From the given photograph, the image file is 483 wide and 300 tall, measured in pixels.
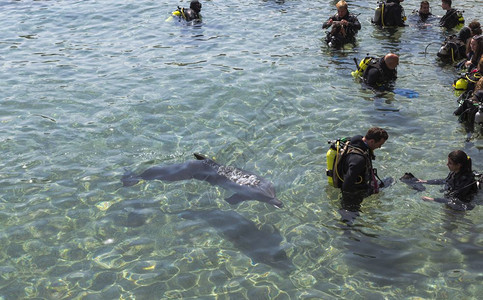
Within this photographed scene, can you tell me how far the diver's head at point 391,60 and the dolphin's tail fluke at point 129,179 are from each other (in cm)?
611

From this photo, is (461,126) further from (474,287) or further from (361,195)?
(474,287)

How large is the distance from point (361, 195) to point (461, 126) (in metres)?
3.80

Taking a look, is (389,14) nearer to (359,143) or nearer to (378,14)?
(378,14)

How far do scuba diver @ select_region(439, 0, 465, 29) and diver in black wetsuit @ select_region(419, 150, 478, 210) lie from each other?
9310mm

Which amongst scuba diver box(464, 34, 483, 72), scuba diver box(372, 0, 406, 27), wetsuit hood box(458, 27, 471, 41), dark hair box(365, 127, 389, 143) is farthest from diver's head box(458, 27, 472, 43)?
dark hair box(365, 127, 389, 143)

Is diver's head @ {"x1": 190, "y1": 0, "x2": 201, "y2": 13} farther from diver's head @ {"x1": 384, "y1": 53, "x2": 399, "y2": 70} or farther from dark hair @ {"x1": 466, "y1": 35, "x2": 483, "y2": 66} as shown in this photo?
dark hair @ {"x1": 466, "y1": 35, "x2": 483, "y2": 66}

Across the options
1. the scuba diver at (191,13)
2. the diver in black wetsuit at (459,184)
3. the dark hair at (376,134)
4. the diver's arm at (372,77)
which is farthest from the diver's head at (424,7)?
the dark hair at (376,134)

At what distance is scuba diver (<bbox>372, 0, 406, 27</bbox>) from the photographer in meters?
15.0

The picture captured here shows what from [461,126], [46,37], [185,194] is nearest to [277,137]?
[185,194]

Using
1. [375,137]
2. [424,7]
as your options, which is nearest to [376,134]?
[375,137]

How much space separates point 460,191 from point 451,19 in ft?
31.5

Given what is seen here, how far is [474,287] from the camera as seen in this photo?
585cm

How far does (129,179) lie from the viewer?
8.09 metres

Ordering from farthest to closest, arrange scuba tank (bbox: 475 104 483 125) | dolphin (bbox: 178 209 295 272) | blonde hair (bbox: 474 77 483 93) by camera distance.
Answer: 1. blonde hair (bbox: 474 77 483 93)
2. scuba tank (bbox: 475 104 483 125)
3. dolphin (bbox: 178 209 295 272)
